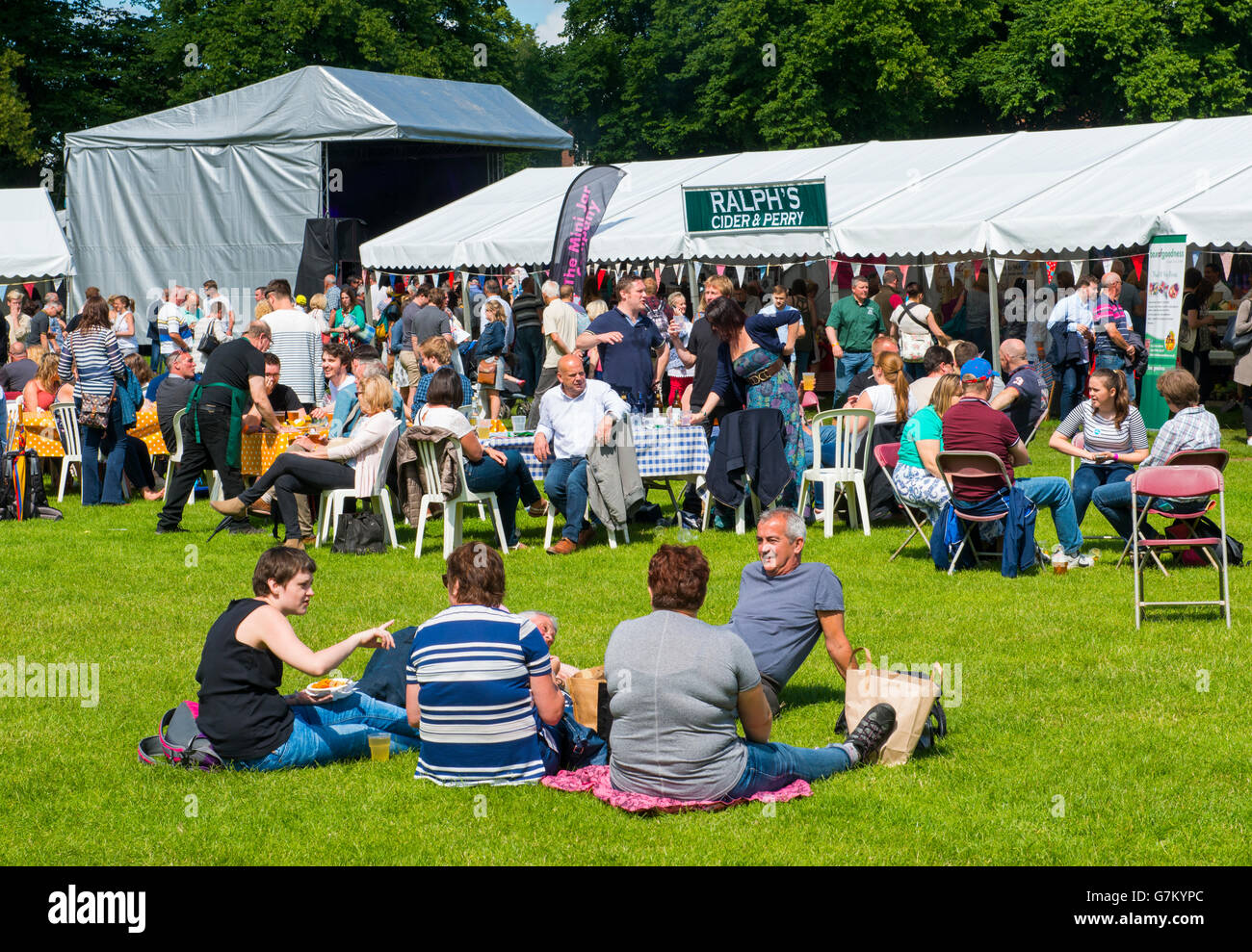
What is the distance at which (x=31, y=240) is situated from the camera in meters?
26.4

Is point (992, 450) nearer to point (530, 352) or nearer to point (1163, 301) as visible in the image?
point (1163, 301)

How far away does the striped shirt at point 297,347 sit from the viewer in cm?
1384

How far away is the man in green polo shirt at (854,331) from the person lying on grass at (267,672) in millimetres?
11506

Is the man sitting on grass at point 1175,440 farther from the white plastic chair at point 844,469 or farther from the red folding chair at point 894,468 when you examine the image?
the white plastic chair at point 844,469

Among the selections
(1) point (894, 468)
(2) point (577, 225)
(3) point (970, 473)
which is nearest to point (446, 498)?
(1) point (894, 468)

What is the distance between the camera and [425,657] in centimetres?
525

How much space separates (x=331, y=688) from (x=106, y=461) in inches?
335

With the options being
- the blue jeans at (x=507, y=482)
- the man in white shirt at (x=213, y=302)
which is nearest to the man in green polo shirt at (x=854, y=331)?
the blue jeans at (x=507, y=482)

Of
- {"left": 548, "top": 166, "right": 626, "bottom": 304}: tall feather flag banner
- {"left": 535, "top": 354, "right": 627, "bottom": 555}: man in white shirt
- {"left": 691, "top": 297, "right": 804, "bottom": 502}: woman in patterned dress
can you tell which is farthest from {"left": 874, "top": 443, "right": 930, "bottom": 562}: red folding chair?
{"left": 548, "top": 166, "right": 626, "bottom": 304}: tall feather flag banner

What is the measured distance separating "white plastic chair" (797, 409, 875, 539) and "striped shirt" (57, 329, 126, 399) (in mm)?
6293

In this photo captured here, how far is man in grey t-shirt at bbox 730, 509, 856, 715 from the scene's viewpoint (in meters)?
6.02

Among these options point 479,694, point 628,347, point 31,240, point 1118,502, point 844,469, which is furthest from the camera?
point 31,240

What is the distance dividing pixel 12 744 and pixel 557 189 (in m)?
17.7
